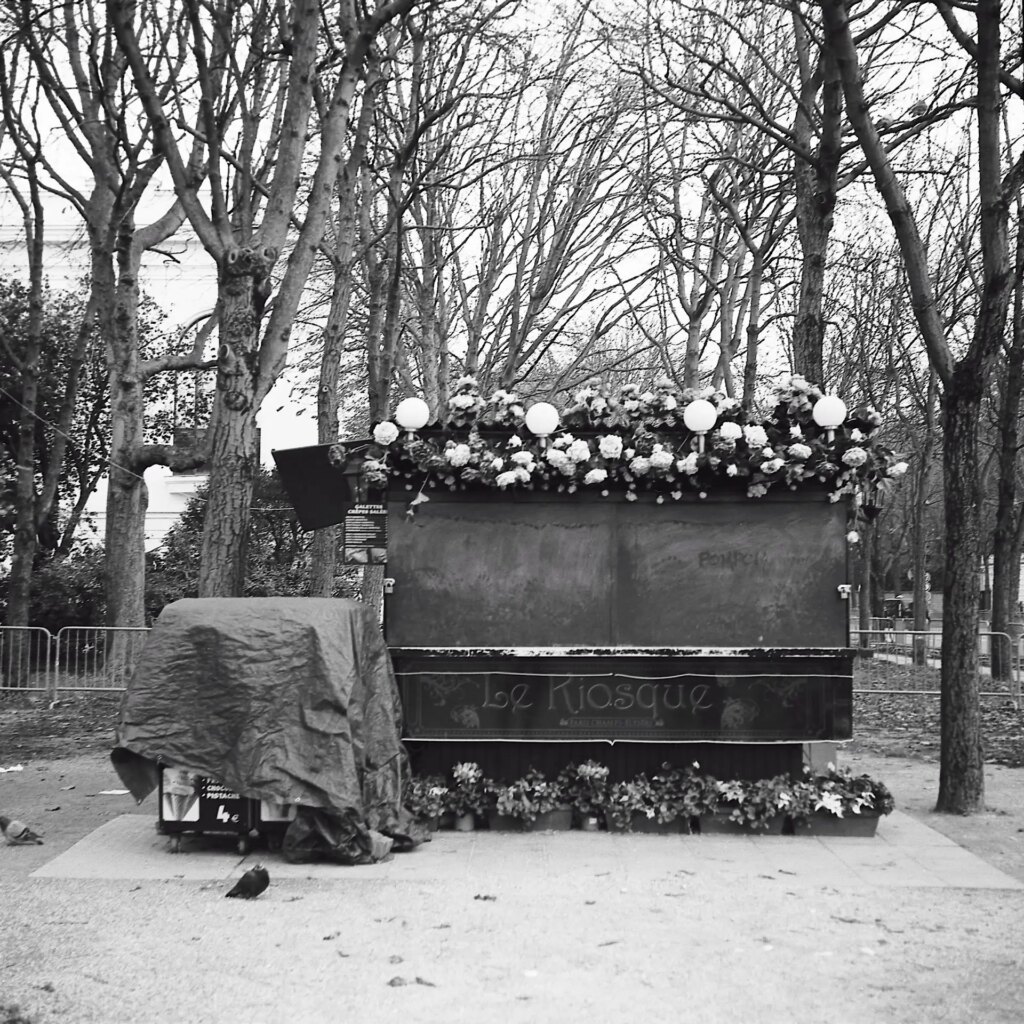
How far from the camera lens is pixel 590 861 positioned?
817cm

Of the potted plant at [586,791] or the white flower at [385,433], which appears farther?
the white flower at [385,433]

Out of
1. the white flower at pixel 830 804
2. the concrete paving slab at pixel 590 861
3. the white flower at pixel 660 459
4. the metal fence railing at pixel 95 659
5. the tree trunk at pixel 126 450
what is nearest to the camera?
the concrete paving slab at pixel 590 861

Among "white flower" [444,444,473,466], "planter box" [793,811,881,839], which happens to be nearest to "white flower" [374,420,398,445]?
"white flower" [444,444,473,466]

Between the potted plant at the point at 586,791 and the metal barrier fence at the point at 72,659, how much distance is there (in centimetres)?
983

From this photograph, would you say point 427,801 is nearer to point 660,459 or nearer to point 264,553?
point 660,459

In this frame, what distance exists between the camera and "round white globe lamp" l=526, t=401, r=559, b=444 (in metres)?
9.29

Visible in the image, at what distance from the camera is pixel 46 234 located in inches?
1257

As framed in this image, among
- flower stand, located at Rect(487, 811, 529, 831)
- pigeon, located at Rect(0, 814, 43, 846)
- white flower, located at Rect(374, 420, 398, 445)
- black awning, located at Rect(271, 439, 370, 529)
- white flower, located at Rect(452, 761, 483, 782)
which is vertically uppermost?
white flower, located at Rect(374, 420, 398, 445)

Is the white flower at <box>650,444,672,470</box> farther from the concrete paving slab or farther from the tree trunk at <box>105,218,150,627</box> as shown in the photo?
the tree trunk at <box>105,218,150,627</box>

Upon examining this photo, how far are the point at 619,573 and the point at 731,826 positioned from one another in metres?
1.93

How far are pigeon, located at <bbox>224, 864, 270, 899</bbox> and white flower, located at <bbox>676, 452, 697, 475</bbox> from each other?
3947mm

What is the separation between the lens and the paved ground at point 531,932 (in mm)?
5434

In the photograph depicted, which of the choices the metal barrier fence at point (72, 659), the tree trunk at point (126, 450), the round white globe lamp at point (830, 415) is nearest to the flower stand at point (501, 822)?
the round white globe lamp at point (830, 415)

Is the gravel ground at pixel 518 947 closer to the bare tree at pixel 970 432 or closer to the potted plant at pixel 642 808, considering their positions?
the potted plant at pixel 642 808
